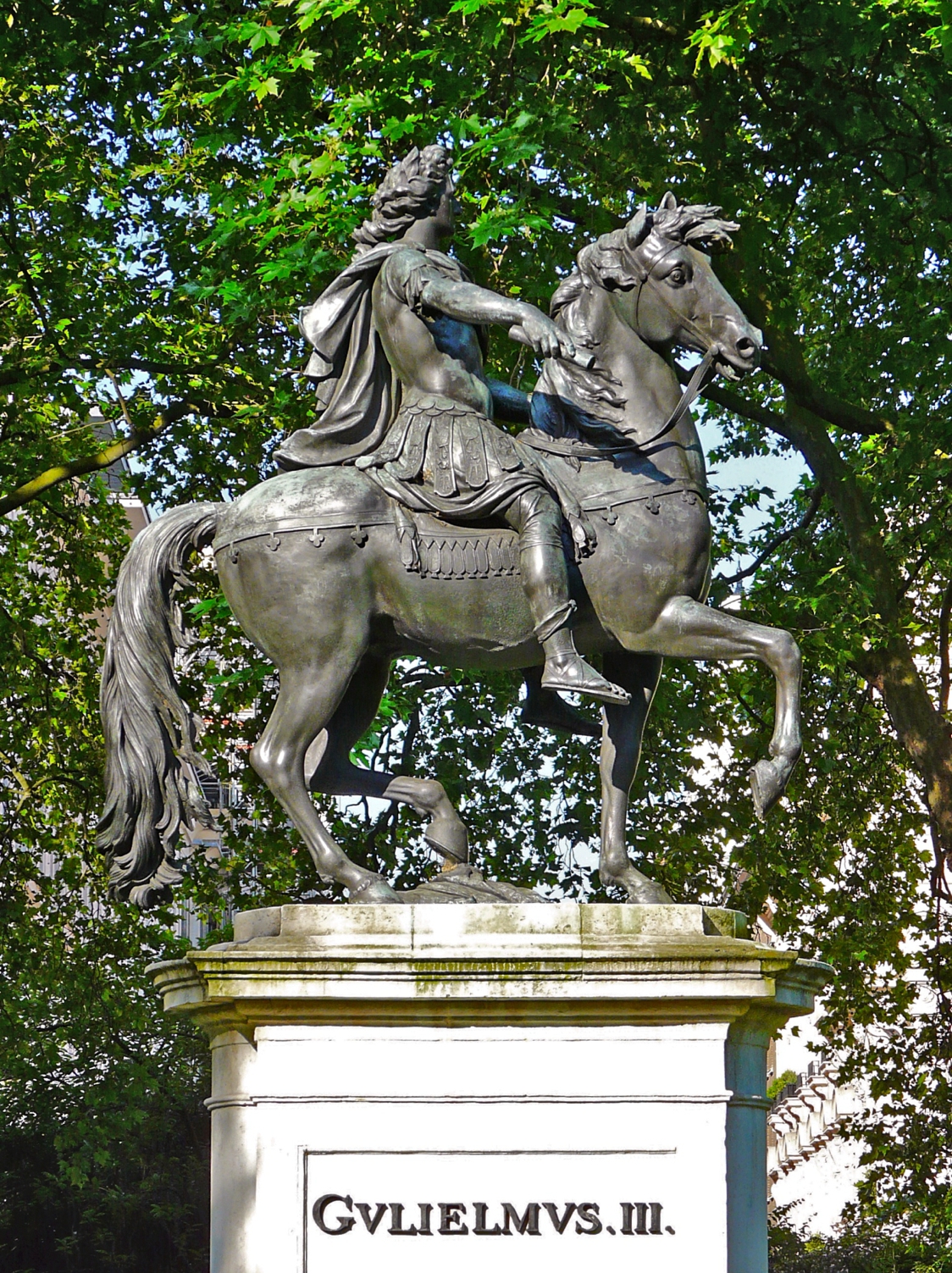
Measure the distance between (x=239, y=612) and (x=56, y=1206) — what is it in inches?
503

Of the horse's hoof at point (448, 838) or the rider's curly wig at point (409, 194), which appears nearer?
the horse's hoof at point (448, 838)

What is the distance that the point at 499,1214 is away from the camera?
606 centimetres

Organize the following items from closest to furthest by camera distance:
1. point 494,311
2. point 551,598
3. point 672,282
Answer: point 551,598
point 494,311
point 672,282

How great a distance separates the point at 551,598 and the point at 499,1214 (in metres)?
1.91

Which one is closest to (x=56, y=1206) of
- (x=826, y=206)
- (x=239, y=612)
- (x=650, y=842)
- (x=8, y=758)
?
(x=8, y=758)

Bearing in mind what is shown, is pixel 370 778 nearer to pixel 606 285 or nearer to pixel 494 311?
pixel 494 311

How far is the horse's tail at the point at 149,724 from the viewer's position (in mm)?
6871

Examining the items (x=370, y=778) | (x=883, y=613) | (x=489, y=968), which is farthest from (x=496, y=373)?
(x=489, y=968)

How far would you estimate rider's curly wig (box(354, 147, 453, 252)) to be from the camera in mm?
7113

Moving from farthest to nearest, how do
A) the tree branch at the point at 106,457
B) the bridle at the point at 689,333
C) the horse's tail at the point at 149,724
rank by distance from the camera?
the tree branch at the point at 106,457, the horse's tail at the point at 149,724, the bridle at the point at 689,333

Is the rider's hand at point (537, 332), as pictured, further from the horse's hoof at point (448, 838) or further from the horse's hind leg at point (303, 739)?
the horse's hoof at point (448, 838)

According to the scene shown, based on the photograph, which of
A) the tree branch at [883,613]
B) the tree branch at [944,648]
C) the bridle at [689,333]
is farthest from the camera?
the tree branch at [944,648]

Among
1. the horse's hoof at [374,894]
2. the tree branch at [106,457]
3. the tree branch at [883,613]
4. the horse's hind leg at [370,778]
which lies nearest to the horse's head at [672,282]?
the horse's hind leg at [370,778]

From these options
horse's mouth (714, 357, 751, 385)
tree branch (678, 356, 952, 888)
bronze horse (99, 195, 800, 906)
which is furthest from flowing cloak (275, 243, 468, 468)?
tree branch (678, 356, 952, 888)
